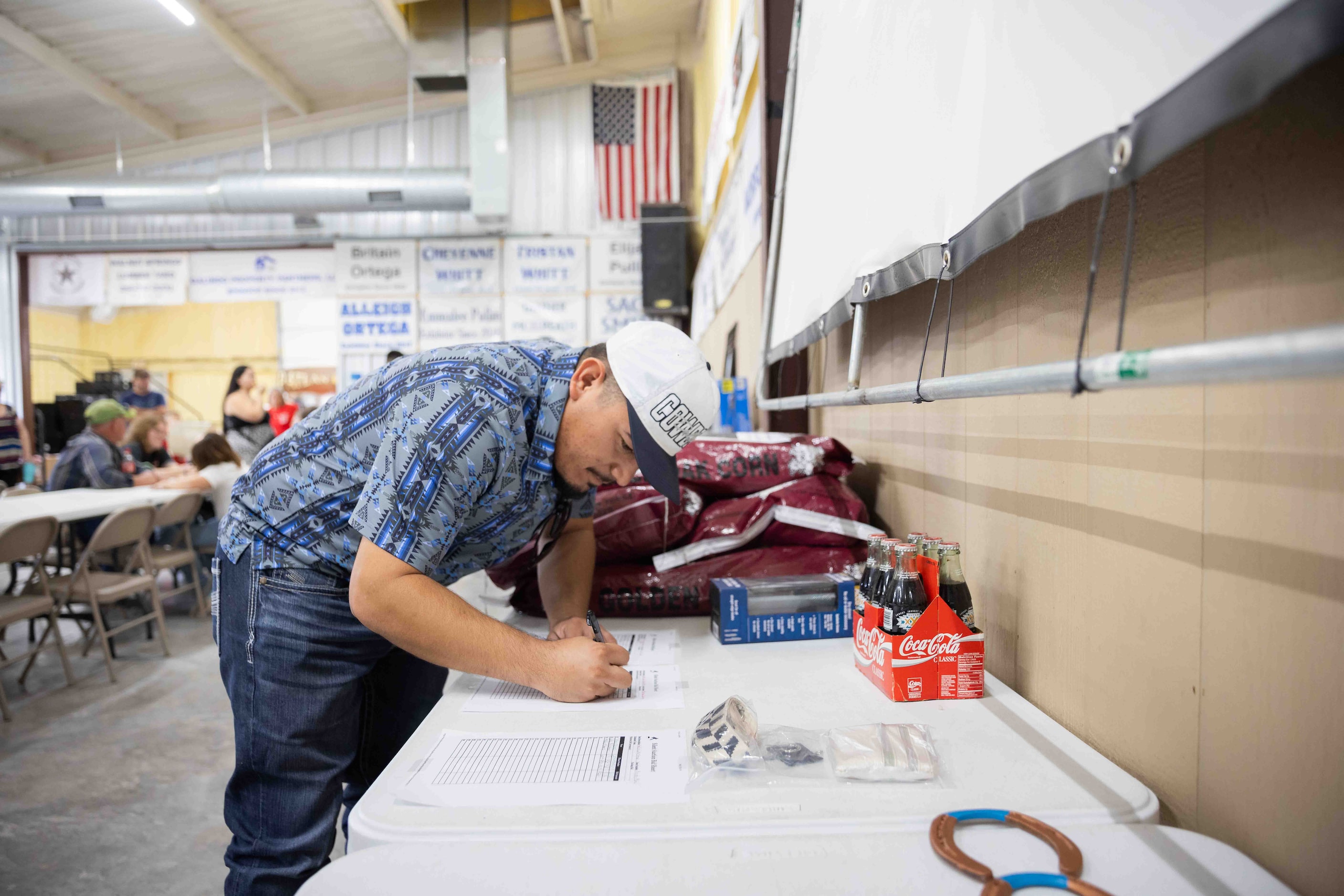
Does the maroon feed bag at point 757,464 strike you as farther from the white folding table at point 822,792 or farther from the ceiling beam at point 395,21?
the ceiling beam at point 395,21

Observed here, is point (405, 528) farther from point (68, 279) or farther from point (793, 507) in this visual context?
point (68, 279)

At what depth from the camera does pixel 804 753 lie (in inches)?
33.3

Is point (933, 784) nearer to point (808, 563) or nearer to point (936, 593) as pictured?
point (936, 593)

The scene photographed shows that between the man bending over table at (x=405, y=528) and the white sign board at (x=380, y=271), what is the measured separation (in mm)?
6730

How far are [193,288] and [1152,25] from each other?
9079 millimetres

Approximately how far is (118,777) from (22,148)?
7.38 m

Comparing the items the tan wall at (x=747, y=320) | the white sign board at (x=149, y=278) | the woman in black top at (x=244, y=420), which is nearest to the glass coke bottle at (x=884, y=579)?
the tan wall at (x=747, y=320)

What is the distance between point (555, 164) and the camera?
7418mm

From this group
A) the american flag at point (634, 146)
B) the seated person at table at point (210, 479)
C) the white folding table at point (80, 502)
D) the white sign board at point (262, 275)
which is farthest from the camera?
the white sign board at point (262, 275)

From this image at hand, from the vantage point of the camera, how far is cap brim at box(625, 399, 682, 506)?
112 centimetres

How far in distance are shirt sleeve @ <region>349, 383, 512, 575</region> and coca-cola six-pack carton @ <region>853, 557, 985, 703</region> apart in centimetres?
63

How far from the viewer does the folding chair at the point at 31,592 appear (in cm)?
290

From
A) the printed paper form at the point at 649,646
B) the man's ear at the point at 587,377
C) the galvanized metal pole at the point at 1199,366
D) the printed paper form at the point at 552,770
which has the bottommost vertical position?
the printed paper form at the point at 649,646

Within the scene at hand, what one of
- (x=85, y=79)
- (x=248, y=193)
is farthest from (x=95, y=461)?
(x=85, y=79)
